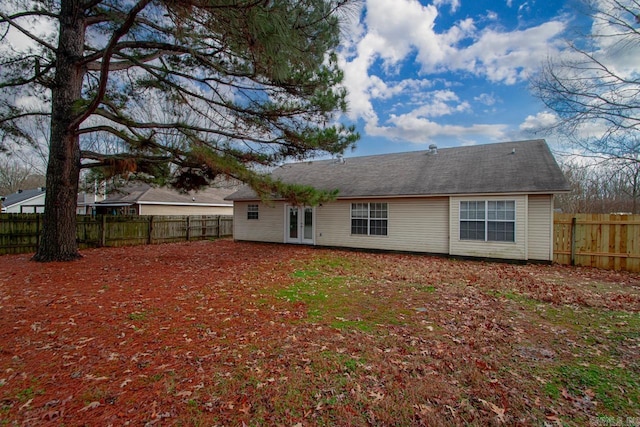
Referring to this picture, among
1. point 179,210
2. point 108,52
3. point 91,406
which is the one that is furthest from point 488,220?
point 179,210

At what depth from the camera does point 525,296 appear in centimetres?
636

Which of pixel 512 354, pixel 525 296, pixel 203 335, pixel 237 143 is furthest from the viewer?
pixel 237 143

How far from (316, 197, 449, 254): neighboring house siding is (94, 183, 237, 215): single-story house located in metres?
9.11

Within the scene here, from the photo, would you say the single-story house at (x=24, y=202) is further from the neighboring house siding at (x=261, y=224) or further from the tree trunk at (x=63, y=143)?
the tree trunk at (x=63, y=143)

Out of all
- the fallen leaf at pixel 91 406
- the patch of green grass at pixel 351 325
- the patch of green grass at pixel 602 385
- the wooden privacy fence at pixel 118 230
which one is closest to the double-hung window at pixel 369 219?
the patch of green grass at pixel 351 325

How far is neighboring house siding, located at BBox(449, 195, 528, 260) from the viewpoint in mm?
10156

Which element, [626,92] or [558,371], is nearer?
[558,371]

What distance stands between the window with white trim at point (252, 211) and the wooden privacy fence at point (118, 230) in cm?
373

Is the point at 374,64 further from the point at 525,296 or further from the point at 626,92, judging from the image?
the point at 525,296

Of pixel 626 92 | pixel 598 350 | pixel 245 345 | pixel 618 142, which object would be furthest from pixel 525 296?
pixel 245 345

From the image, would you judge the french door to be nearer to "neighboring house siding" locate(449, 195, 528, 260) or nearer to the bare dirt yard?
"neighboring house siding" locate(449, 195, 528, 260)

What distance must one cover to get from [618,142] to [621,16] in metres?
2.79

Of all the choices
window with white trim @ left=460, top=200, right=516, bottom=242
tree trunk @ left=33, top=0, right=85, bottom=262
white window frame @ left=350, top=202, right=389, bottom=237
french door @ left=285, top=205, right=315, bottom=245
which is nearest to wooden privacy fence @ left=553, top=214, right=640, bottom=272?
window with white trim @ left=460, top=200, right=516, bottom=242

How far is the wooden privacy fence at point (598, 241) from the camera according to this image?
919 centimetres
